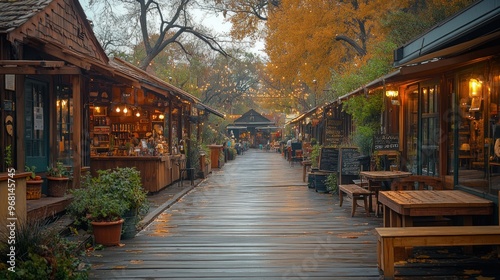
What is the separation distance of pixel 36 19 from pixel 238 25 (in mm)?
19709

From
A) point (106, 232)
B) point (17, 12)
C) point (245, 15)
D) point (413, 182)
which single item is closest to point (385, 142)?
point (413, 182)

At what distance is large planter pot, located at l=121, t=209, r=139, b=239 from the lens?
8516mm

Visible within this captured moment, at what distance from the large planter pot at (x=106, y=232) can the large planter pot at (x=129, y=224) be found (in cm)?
40

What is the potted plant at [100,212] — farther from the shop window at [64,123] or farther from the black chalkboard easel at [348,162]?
the black chalkboard easel at [348,162]

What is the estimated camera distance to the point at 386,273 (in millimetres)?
5984

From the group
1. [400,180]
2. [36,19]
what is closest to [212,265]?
[400,180]

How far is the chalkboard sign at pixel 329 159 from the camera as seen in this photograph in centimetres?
1541

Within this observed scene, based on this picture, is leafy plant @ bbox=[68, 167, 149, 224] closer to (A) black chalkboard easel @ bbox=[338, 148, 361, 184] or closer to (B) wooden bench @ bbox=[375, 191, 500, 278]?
(B) wooden bench @ bbox=[375, 191, 500, 278]

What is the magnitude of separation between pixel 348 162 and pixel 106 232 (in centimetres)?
786

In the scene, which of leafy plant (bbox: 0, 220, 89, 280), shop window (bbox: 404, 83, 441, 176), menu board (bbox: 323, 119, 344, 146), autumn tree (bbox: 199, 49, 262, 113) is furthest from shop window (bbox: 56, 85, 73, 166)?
autumn tree (bbox: 199, 49, 262, 113)

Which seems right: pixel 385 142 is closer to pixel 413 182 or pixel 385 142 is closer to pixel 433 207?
pixel 413 182

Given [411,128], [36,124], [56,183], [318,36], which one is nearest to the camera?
[56,183]

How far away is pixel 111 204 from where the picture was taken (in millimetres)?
8117

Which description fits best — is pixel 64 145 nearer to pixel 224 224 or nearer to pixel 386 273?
pixel 224 224
